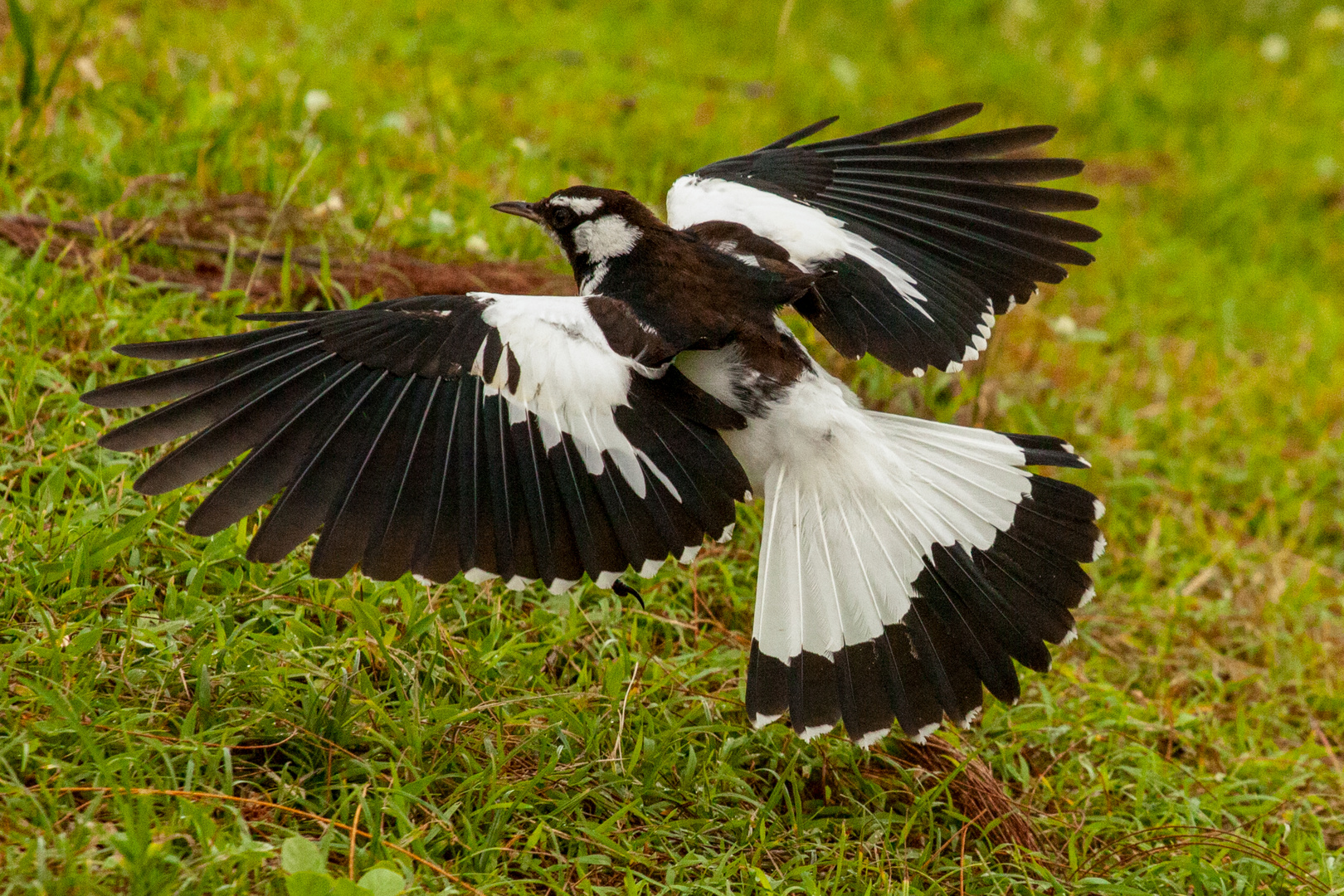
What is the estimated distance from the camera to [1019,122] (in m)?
7.28

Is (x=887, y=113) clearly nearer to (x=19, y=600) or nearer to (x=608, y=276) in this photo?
(x=608, y=276)

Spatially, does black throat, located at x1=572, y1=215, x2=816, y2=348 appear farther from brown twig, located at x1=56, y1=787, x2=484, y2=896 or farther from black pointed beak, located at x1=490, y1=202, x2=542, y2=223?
brown twig, located at x1=56, y1=787, x2=484, y2=896

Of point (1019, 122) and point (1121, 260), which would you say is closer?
point (1121, 260)

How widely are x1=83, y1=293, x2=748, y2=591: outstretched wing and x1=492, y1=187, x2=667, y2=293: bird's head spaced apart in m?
0.38

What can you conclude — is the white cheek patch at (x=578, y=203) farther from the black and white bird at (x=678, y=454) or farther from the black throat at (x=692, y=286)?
the black throat at (x=692, y=286)

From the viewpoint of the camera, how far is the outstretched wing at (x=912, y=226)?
11.4 ft

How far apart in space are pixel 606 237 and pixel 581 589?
1.03m

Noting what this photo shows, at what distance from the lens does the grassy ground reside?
2.74 m

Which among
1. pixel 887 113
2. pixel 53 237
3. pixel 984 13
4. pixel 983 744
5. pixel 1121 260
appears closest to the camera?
pixel 983 744

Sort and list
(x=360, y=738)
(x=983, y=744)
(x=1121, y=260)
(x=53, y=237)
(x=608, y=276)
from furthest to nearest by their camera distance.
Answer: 1. (x=1121, y=260)
2. (x=53, y=237)
3. (x=983, y=744)
4. (x=608, y=276)
5. (x=360, y=738)

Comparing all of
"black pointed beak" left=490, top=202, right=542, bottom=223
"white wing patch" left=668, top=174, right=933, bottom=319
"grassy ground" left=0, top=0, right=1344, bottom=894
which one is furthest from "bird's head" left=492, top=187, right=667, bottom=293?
"grassy ground" left=0, top=0, right=1344, bottom=894

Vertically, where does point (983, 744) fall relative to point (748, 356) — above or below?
below

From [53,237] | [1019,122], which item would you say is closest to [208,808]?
[53,237]

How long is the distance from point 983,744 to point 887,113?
446 centimetres
